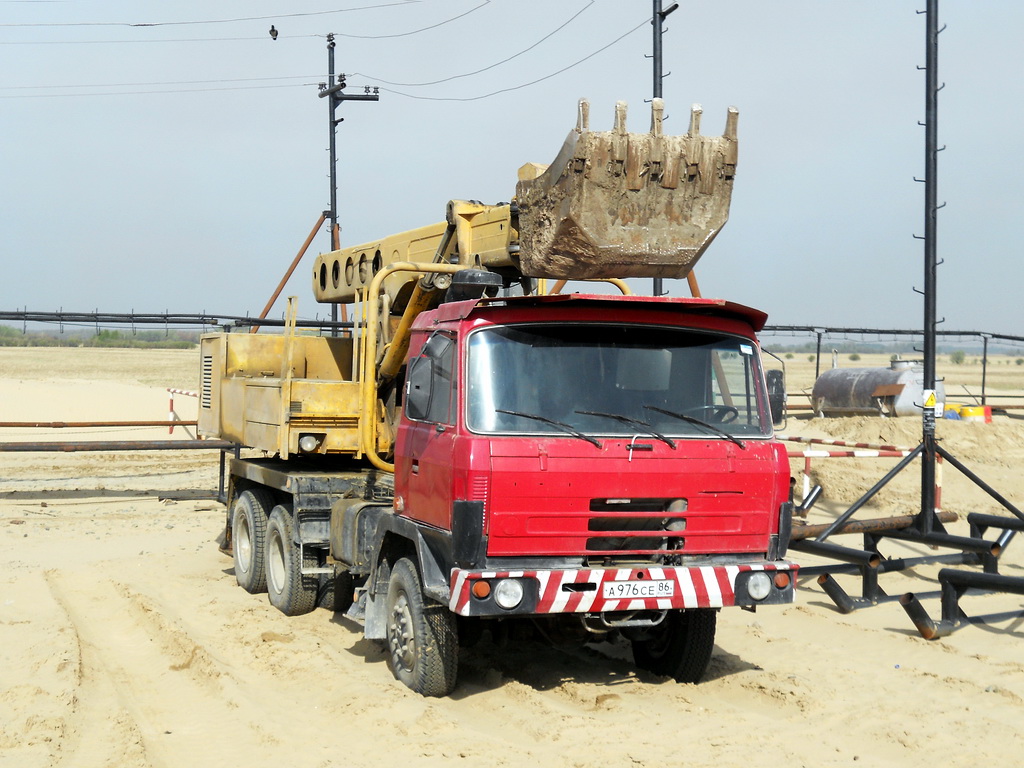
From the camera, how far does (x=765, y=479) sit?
22.2 feet

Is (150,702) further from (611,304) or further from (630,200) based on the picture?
(630,200)

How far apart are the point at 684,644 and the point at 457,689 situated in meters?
1.55

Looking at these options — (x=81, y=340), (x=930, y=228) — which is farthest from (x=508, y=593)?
(x=81, y=340)

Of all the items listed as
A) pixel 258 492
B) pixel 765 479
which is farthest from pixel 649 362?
pixel 258 492

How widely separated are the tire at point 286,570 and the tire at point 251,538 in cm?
18

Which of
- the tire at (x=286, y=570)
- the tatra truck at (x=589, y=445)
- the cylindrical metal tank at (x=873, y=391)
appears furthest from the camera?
the cylindrical metal tank at (x=873, y=391)

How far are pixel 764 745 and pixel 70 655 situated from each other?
484cm

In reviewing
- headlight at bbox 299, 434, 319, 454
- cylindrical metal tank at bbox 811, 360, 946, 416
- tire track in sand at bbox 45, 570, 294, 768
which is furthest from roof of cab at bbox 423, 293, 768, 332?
cylindrical metal tank at bbox 811, 360, 946, 416

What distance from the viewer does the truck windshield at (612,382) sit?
646 centimetres

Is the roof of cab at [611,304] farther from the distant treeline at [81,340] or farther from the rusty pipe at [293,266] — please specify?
the distant treeline at [81,340]

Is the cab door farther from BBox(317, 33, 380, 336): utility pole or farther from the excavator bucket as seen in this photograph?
BBox(317, 33, 380, 336): utility pole

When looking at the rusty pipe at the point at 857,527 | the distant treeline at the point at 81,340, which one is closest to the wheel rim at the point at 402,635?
the rusty pipe at the point at 857,527

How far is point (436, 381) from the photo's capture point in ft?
22.5

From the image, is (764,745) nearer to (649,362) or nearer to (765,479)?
(765,479)
